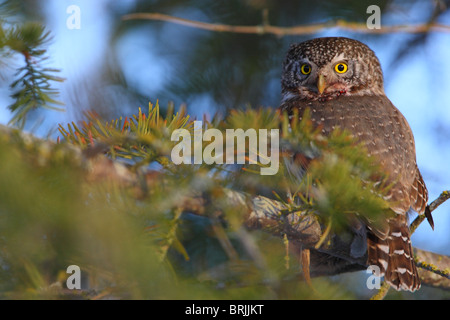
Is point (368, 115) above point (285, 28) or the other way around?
the other way around

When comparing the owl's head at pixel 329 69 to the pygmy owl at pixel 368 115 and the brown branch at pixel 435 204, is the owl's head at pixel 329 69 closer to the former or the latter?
the pygmy owl at pixel 368 115

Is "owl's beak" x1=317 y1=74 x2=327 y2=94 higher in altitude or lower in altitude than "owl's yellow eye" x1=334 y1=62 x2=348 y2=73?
lower

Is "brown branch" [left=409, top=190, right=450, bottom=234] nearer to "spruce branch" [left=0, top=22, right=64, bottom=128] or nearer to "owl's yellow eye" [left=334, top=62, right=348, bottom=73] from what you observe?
"owl's yellow eye" [left=334, top=62, right=348, bottom=73]

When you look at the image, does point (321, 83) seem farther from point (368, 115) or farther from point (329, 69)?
point (368, 115)

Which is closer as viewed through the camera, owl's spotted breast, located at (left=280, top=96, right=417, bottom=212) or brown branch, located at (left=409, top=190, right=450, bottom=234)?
brown branch, located at (left=409, top=190, right=450, bottom=234)

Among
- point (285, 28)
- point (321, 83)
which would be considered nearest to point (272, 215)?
point (285, 28)

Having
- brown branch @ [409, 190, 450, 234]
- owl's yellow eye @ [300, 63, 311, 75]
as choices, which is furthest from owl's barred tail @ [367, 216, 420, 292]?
owl's yellow eye @ [300, 63, 311, 75]
